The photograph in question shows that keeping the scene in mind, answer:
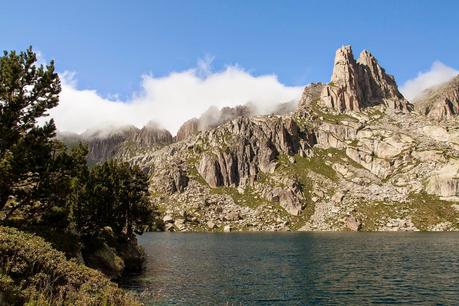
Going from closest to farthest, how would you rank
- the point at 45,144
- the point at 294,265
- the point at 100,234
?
the point at 45,144 → the point at 100,234 → the point at 294,265

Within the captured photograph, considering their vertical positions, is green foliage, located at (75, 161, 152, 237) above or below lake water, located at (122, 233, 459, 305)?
above

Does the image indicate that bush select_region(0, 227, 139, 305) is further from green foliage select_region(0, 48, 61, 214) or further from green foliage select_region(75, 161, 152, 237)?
green foliage select_region(75, 161, 152, 237)

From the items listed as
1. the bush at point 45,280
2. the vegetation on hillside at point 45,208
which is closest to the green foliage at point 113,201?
the vegetation on hillside at point 45,208

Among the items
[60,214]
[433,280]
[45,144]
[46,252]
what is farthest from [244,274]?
[46,252]

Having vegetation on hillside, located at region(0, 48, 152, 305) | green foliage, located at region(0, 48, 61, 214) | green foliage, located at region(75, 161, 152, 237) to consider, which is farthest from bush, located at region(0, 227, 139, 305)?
green foliage, located at region(75, 161, 152, 237)

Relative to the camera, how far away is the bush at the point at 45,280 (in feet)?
73.6

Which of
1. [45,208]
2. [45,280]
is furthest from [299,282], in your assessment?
[45,280]

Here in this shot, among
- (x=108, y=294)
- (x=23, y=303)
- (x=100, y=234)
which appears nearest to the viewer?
(x=23, y=303)

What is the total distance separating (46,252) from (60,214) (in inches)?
879

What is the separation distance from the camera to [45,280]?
85.9 feet

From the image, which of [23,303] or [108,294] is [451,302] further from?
[23,303]

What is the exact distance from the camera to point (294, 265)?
88250 mm

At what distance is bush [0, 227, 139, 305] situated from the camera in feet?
73.6

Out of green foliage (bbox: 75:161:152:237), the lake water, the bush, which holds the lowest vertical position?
the lake water
